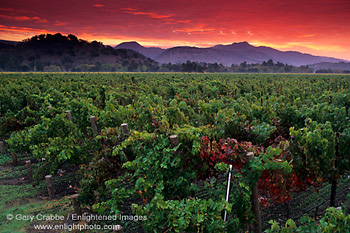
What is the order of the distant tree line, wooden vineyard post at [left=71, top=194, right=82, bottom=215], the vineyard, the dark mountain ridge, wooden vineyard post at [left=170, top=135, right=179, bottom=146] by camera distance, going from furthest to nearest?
the dark mountain ridge, the distant tree line, wooden vineyard post at [left=71, top=194, right=82, bottom=215], wooden vineyard post at [left=170, top=135, right=179, bottom=146], the vineyard

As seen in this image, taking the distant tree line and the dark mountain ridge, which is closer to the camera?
the distant tree line

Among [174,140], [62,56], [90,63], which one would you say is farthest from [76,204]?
[62,56]

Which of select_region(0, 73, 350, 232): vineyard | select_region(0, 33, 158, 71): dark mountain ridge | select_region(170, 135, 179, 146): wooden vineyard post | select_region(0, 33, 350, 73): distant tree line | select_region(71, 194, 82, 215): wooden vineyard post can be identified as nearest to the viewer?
select_region(0, 73, 350, 232): vineyard

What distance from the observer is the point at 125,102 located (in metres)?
11.8

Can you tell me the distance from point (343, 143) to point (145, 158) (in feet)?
15.5

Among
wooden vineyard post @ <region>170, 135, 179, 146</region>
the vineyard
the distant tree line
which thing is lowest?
the vineyard

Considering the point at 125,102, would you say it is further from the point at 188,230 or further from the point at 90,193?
the point at 188,230

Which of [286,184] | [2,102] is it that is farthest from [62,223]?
[2,102]

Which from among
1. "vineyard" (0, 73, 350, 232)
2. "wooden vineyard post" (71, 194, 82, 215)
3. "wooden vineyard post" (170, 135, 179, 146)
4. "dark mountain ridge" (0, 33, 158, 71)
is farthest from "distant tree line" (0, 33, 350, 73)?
"wooden vineyard post" (170, 135, 179, 146)

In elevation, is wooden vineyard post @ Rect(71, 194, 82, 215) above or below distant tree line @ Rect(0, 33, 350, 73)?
below

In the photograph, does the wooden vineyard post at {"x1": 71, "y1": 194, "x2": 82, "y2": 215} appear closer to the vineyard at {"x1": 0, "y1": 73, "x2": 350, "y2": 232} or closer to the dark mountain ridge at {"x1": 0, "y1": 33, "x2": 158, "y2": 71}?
the vineyard at {"x1": 0, "y1": 73, "x2": 350, "y2": 232}

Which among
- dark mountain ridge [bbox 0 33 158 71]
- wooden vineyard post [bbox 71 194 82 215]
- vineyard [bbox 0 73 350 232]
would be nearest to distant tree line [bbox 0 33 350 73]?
dark mountain ridge [bbox 0 33 158 71]

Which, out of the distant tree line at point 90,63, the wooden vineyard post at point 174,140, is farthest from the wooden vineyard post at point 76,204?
the distant tree line at point 90,63

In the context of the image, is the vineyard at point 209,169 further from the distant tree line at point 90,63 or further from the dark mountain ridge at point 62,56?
the dark mountain ridge at point 62,56
